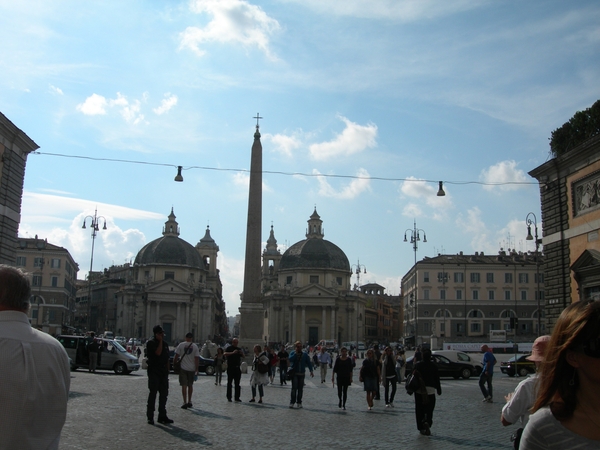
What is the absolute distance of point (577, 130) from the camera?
26828 mm

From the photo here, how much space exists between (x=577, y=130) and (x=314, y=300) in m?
64.6

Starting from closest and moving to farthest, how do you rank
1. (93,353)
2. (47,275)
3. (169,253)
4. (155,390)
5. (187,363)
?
(155,390), (187,363), (93,353), (47,275), (169,253)

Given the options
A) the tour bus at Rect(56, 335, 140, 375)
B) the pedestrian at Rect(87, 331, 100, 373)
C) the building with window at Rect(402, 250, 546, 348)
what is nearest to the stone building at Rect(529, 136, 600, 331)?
the tour bus at Rect(56, 335, 140, 375)

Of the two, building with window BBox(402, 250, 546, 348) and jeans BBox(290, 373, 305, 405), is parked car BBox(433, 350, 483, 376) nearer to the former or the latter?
jeans BBox(290, 373, 305, 405)

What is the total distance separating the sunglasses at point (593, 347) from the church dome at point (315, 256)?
90.4 m

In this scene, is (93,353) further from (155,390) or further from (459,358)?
(155,390)

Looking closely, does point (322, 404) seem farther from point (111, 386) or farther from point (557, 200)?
point (557, 200)

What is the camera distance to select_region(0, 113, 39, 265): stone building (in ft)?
72.5

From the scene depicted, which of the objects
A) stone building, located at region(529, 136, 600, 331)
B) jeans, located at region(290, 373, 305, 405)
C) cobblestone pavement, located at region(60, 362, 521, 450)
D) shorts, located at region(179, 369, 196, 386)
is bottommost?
cobblestone pavement, located at region(60, 362, 521, 450)

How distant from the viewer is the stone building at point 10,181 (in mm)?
22083

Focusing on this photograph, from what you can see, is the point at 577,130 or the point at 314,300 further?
the point at 314,300

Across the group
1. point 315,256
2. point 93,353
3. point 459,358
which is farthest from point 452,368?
point 315,256

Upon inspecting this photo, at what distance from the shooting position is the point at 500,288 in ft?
243

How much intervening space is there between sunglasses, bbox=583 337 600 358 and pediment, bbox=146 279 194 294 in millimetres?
89957
